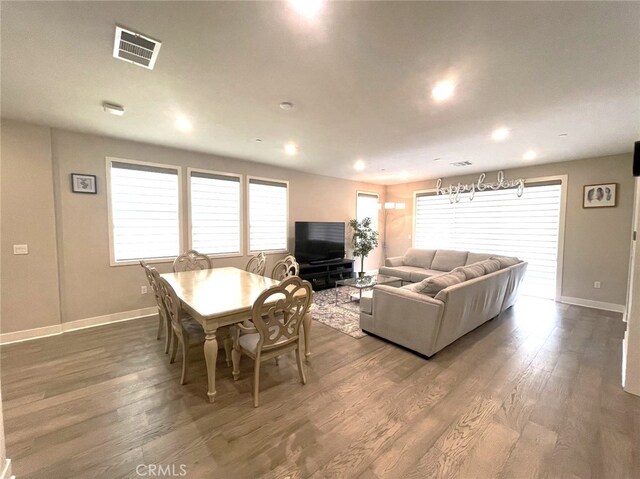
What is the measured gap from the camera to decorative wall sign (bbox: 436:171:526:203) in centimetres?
523

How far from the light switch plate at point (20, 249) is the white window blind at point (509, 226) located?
733 centimetres

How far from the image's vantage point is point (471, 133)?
10.8 feet

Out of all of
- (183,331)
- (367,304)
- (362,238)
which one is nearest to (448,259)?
(362,238)

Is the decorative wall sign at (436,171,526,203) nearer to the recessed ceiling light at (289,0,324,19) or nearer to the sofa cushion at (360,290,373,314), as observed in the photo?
the sofa cushion at (360,290,373,314)

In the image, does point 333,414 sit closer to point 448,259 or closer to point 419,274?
point 419,274

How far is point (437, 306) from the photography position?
260 centimetres

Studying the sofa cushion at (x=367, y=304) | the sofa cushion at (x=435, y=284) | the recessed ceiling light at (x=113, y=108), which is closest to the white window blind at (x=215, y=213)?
the recessed ceiling light at (x=113, y=108)

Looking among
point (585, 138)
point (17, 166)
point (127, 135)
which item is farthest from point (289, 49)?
point (585, 138)

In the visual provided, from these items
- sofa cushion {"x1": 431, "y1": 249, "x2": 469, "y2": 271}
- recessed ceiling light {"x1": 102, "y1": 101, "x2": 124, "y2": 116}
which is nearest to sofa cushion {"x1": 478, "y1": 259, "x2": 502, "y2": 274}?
sofa cushion {"x1": 431, "y1": 249, "x2": 469, "y2": 271}

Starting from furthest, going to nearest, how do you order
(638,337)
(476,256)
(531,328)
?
(476,256) < (531,328) < (638,337)

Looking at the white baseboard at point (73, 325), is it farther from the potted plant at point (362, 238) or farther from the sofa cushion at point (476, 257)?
the sofa cushion at point (476, 257)

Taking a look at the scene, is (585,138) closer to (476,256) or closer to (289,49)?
(476,256)

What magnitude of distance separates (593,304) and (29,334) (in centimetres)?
842

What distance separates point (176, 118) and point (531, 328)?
5.30 m
